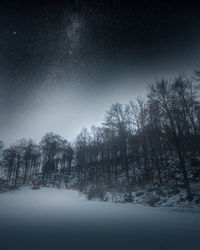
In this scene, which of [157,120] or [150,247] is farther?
[157,120]

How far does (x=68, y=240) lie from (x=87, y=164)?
34.7 metres

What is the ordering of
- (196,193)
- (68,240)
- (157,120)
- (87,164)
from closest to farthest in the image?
(68,240), (196,193), (157,120), (87,164)

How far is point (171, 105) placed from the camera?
12.3 meters

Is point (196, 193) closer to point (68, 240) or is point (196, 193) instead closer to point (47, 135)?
point (68, 240)

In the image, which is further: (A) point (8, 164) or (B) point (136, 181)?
(A) point (8, 164)

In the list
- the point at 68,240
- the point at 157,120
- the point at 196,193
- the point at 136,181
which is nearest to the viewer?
the point at 68,240

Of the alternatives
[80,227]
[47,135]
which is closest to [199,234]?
[80,227]

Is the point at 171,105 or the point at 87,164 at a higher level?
the point at 171,105

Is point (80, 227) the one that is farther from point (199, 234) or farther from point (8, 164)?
point (8, 164)

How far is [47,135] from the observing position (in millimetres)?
43156

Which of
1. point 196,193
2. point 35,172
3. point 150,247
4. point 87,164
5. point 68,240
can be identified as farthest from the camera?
point 35,172

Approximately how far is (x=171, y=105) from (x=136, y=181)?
458 inches

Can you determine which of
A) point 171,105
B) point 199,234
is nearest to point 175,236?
point 199,234

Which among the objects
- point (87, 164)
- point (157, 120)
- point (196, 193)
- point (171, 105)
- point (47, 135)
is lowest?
point (196, 193)
